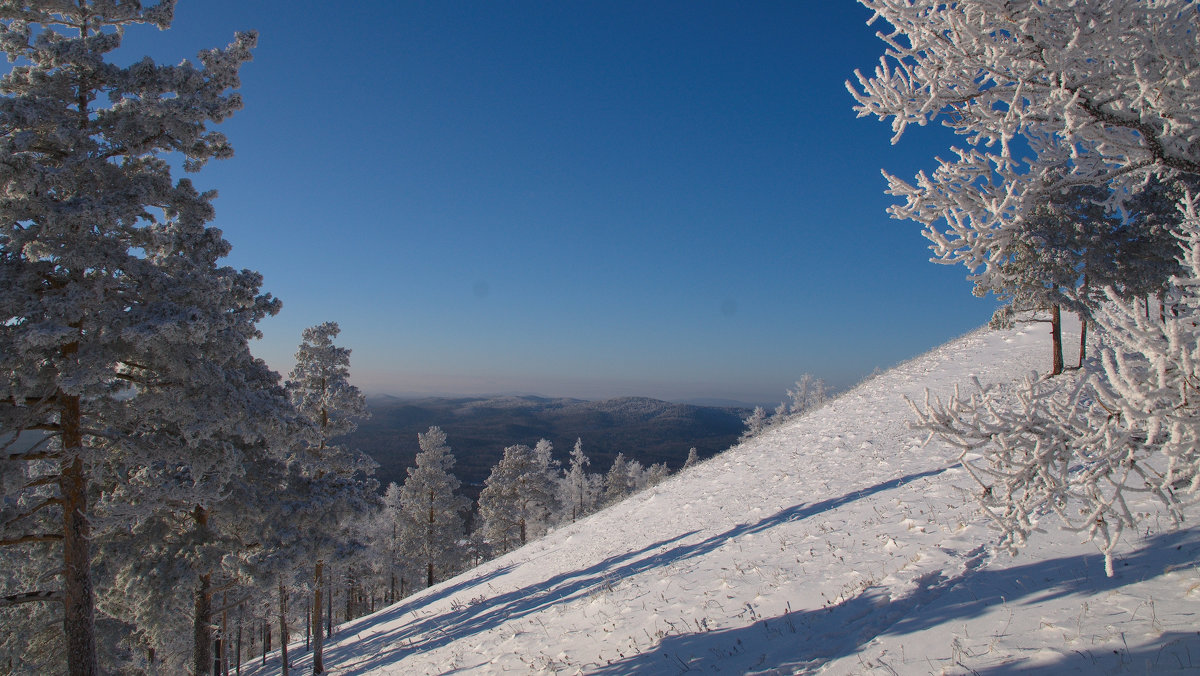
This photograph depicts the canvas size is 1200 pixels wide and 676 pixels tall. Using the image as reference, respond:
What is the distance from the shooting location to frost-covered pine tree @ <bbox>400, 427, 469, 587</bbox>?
3600cm

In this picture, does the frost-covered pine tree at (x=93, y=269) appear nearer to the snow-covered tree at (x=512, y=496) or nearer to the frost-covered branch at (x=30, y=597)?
the frost-covered branch at (x=30, y=597)

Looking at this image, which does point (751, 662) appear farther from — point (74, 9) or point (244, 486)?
point (74, 9)

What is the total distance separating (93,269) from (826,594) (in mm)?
12712

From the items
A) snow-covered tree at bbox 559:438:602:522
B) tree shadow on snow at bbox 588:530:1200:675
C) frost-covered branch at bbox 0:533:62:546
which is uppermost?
frost-covered branch at bbox 0:533:62:546

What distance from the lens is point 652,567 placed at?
12867mm

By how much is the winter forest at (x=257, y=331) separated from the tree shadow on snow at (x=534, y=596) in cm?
132

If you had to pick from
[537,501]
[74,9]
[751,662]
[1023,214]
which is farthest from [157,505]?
[537,501]

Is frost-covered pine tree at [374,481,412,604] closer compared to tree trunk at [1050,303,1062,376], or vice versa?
tree trunk at [1050,303,1062,376]

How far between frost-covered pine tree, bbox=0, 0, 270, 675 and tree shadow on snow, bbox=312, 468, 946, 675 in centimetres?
754

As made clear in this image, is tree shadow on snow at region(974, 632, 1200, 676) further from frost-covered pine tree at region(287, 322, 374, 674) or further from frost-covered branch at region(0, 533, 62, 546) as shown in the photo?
frost-covered pine tree at region(287, 322, 374, 674)

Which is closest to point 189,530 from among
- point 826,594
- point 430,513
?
point 826,594

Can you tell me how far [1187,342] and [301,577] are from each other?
17.8 metres

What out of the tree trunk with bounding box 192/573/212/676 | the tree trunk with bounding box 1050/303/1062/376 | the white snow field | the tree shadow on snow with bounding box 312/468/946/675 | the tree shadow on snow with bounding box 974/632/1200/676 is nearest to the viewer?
the tree shadow on snow with bounding box 974/632/1200/676

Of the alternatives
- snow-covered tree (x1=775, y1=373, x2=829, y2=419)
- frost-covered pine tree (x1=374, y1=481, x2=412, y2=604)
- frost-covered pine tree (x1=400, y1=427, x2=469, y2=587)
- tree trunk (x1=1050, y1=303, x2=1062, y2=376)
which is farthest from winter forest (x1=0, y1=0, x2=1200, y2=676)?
snow-covered tree (x1=775, y1=373, x2=829, y2=419)
